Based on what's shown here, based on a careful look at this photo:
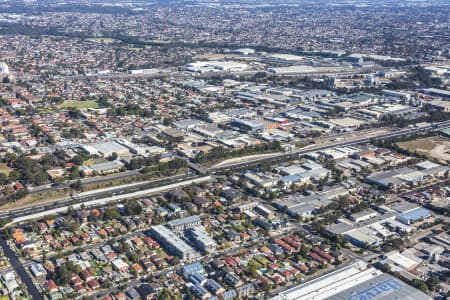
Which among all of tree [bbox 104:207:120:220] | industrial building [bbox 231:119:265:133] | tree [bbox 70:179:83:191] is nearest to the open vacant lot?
industrial building [bbox 231:119:265:133]

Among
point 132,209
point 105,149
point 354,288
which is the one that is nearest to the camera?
point 354,288

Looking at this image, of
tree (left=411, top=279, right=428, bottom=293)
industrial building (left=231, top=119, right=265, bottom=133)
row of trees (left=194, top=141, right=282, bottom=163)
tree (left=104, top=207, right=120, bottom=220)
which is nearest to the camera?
tree (left=411, top=279, right=428, bottom=293)

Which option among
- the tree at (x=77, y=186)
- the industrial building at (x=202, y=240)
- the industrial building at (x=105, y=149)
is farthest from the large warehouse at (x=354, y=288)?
the industrial building at (x=105, y=149)

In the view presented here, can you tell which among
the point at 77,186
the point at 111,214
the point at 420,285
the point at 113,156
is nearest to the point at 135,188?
the point at 77,186

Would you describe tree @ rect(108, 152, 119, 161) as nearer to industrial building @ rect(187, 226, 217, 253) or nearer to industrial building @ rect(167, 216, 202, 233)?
industrial building @ rect(167, 216, 202, 233)

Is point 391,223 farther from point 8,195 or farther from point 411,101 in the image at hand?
point 411,101

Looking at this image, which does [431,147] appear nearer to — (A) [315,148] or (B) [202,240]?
(A) [315,148]

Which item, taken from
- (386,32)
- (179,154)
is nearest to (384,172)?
(179,154)
